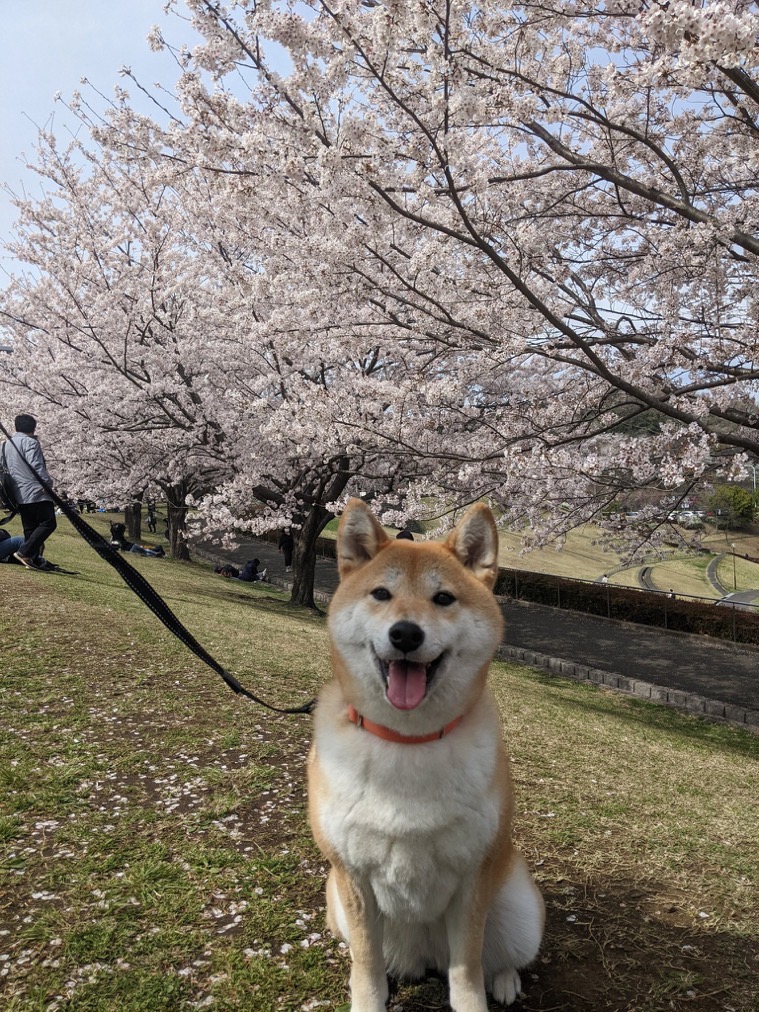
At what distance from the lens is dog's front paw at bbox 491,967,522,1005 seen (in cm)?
253

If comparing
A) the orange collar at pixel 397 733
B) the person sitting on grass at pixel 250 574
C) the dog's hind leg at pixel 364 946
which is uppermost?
the orange collar at pixel 397 733

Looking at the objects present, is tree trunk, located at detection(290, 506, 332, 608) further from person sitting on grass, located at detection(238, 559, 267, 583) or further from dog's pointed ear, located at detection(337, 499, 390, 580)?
dog's pointed ear, located at detection(337, 499, 390, 580)

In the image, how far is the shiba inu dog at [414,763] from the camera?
7.10ft

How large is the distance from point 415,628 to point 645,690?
40.6ft

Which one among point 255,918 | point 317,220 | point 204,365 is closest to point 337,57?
point 317,220

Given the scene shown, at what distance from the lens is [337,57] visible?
5703mm

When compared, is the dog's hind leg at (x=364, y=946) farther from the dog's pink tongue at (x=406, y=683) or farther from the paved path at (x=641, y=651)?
the paved path at (x=641, y=651)

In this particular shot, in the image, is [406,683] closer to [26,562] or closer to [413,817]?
[413,817]

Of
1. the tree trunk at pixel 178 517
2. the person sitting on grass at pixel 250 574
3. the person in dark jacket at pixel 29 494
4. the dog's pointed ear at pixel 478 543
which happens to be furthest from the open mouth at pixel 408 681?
the tree trunk at pixel 178 517

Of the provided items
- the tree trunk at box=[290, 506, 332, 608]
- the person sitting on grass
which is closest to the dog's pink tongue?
the tree trunk at box=[290, 506, 332, 608]

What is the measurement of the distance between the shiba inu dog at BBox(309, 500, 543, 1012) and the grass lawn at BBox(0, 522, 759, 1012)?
483mm

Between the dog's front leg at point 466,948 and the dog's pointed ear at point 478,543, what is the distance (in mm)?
1069

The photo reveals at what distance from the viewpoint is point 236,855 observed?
3.44 meters

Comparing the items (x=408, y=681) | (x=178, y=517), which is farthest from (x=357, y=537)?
(x=178, y=517)
